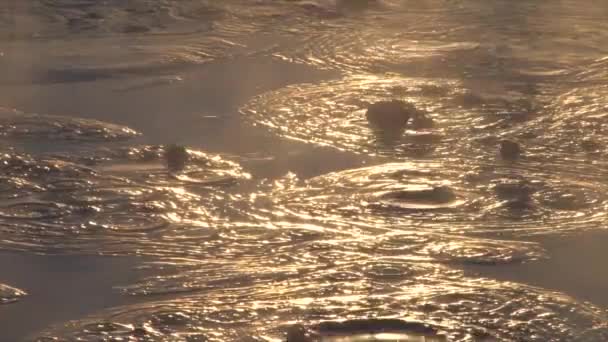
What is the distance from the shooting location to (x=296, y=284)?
4199 mm

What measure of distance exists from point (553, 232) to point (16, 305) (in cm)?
183

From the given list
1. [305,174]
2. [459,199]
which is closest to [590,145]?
[459,199]

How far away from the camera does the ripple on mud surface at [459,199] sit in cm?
475

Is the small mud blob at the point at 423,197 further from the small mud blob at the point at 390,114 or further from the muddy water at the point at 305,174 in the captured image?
the small mud blob at the point at 390,114

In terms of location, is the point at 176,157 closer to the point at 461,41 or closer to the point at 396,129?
the point at 396,129

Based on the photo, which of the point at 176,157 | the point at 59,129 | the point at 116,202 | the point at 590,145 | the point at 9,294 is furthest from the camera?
the point at 59,129

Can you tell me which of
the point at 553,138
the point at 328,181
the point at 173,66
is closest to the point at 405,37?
the point at 173,66

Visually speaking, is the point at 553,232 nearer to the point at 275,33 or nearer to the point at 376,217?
the point at 376,217

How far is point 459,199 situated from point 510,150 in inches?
24.3

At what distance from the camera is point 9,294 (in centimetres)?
415

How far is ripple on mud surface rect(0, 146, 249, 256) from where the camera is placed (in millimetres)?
4609

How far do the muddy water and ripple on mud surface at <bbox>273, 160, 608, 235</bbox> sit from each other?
0.01m

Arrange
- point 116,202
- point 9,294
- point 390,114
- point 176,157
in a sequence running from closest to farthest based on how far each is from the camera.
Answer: point 9,294 → point 116,202 → point 176,157 → point 390,114

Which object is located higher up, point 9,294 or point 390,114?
point 390,114
